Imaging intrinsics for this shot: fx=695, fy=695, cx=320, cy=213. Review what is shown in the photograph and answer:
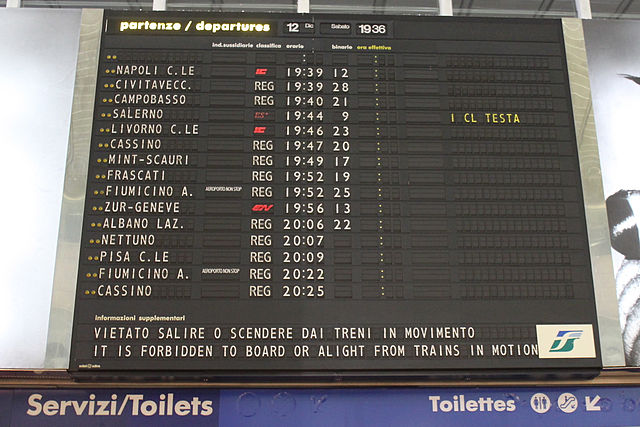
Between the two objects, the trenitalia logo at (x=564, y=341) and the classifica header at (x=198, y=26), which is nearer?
the trenitalia logo at (x=564, y=341)

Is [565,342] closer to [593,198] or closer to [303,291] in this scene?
[593,198]

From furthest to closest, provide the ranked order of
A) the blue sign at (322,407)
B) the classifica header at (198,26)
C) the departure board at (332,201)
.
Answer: the classifica header at (198,26) < the blue sign at (322,407) < the departure board at (332,201)

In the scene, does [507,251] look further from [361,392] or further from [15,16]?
[15,16]

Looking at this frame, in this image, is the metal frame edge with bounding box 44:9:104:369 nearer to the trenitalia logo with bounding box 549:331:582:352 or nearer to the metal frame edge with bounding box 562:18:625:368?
the trenitalia logo with bounding box 549:331:582:352

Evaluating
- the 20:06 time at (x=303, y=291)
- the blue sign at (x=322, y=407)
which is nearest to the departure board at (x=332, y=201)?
the 20:06 time at (x=303, y=291)

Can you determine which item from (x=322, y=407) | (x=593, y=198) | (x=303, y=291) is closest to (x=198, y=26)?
(x=303, y=291)

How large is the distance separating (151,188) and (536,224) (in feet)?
8.04

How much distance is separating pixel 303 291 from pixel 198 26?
198cm

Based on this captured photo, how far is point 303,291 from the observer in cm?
420

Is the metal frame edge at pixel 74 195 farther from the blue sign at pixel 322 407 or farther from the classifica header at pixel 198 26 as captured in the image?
the blue sign at pixel 322 407

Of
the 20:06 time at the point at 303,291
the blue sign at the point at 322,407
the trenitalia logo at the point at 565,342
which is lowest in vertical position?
the blue sign at the point at 322,407

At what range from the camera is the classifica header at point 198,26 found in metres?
4.74

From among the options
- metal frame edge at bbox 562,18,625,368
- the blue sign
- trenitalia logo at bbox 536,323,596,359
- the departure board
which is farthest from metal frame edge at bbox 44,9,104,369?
metal frame edge at bbox 562,18,625,368

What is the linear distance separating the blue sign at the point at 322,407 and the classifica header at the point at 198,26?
241cm
